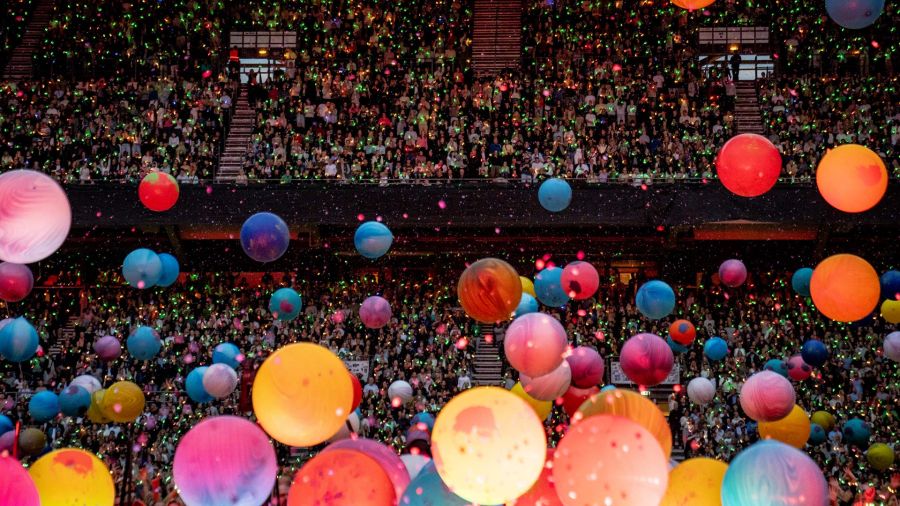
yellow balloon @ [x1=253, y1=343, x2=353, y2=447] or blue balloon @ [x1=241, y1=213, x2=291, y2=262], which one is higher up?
blue balloon @ [x1=241, y1=213, x2=291, y2=262]

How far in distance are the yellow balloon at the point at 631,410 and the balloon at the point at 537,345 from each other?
160 centimetres

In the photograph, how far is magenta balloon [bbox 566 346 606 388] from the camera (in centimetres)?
834

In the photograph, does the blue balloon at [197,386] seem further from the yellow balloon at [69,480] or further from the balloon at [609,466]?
the balloon at [609,466]

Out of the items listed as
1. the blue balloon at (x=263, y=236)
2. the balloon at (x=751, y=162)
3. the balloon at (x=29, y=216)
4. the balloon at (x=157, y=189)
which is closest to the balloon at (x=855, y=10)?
the balloon at (x=751, y=162)

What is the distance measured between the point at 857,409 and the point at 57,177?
13618mm

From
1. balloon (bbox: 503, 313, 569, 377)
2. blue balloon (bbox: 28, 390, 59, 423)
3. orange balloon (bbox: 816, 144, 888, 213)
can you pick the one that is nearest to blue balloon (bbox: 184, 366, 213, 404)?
blue balloon (bbox: 28, 390, 59, 423)

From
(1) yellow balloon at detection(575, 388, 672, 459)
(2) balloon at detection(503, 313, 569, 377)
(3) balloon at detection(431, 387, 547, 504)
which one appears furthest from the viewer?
(2) balloon at detection(503, 313, 569, 377)

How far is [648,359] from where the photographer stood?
26.8 ft

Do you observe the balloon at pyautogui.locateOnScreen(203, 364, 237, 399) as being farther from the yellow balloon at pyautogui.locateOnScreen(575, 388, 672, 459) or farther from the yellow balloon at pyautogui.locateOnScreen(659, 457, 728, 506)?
the yellow balloon at pyautogui.locateOnScreen(659, 457, 728, 506)

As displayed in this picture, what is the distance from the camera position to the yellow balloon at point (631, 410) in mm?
5527

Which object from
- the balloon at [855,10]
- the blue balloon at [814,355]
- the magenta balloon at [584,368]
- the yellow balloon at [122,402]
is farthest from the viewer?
the blue balloon at [814,355]

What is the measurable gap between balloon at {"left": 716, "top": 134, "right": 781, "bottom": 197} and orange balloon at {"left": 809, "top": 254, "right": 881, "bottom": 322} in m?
0.88

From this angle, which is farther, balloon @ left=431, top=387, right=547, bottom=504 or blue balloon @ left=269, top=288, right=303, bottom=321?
blue balloon @ left=269, top=288, right=303, bottom=321

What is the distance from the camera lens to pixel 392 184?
16.5 meters
